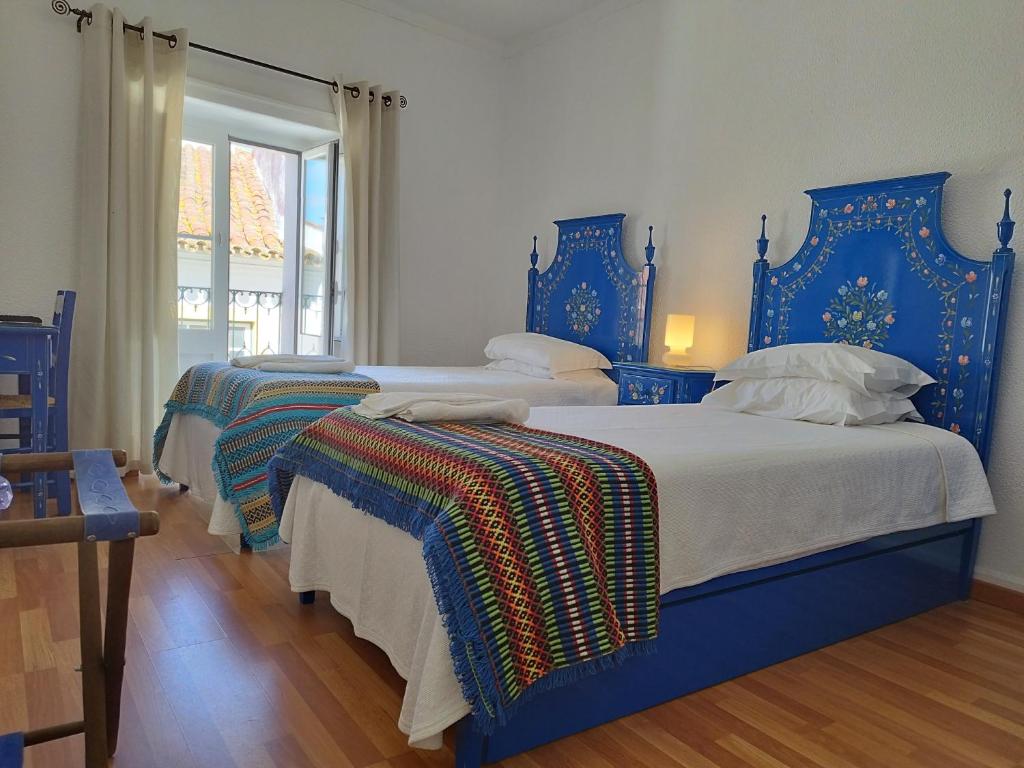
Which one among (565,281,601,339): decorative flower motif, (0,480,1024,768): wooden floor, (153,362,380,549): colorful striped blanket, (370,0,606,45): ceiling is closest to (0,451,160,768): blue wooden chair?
(0,480,1024,768): wooden floor

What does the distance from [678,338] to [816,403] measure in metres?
1.05

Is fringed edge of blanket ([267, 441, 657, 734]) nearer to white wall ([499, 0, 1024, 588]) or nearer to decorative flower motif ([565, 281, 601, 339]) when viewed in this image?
white wall ([499, 0, 1024, 588])

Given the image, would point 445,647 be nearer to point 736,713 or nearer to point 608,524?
point 608,524

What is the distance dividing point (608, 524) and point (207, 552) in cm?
181

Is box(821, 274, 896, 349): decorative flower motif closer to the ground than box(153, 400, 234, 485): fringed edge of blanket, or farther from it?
farther from it

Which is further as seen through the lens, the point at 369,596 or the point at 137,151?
the point at 137,151

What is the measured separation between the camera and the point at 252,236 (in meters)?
4.95

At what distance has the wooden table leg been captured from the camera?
9.22 feet

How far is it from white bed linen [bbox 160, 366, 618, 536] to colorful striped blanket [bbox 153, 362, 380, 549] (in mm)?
100

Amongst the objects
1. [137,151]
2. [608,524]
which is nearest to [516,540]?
[608,524]

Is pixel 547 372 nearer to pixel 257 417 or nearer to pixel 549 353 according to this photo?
pixel 549 353

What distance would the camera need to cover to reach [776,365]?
2.89 meters

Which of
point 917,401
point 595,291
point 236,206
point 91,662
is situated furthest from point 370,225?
point 91,662

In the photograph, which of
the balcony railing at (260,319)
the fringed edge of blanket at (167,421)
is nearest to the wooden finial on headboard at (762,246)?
the fringed edge of blanket at (167,421)
